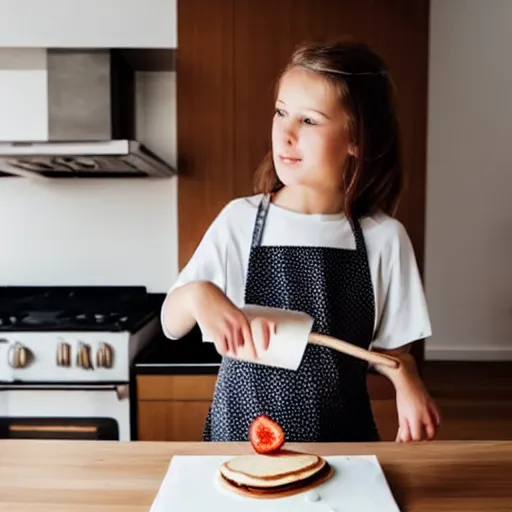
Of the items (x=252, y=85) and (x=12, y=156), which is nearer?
(x=12, y=156)

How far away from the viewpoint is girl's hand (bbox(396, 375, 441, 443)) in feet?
2.36

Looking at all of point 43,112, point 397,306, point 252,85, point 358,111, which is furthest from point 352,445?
point 43,112

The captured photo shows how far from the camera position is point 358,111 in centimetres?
79

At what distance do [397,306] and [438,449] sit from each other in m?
0.20

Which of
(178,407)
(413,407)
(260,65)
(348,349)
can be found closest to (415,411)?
(413,407)

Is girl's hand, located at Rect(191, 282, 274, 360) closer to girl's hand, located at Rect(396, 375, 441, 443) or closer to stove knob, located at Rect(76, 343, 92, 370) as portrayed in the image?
girl's hand, located at Rect(396, 375, 441, 443)

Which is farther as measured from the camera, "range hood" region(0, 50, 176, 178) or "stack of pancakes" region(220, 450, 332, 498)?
"range hood" region(0, 50, 176, 178)

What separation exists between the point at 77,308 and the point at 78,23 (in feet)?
2.64

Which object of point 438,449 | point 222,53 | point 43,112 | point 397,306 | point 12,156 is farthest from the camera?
point 43,112

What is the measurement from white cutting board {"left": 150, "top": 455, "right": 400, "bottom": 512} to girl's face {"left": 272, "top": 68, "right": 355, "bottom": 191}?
0.36 m

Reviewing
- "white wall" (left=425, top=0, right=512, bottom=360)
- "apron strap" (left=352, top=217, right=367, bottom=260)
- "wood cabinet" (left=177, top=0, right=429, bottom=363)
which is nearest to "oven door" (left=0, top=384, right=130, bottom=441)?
"wood cabinet" (left=177, top=0, right=429, bottom=363)

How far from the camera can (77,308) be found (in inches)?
73.6

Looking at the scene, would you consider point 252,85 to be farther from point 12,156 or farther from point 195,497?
point 195,497

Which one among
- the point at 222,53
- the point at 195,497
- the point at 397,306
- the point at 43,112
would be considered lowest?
the point at 195,497
